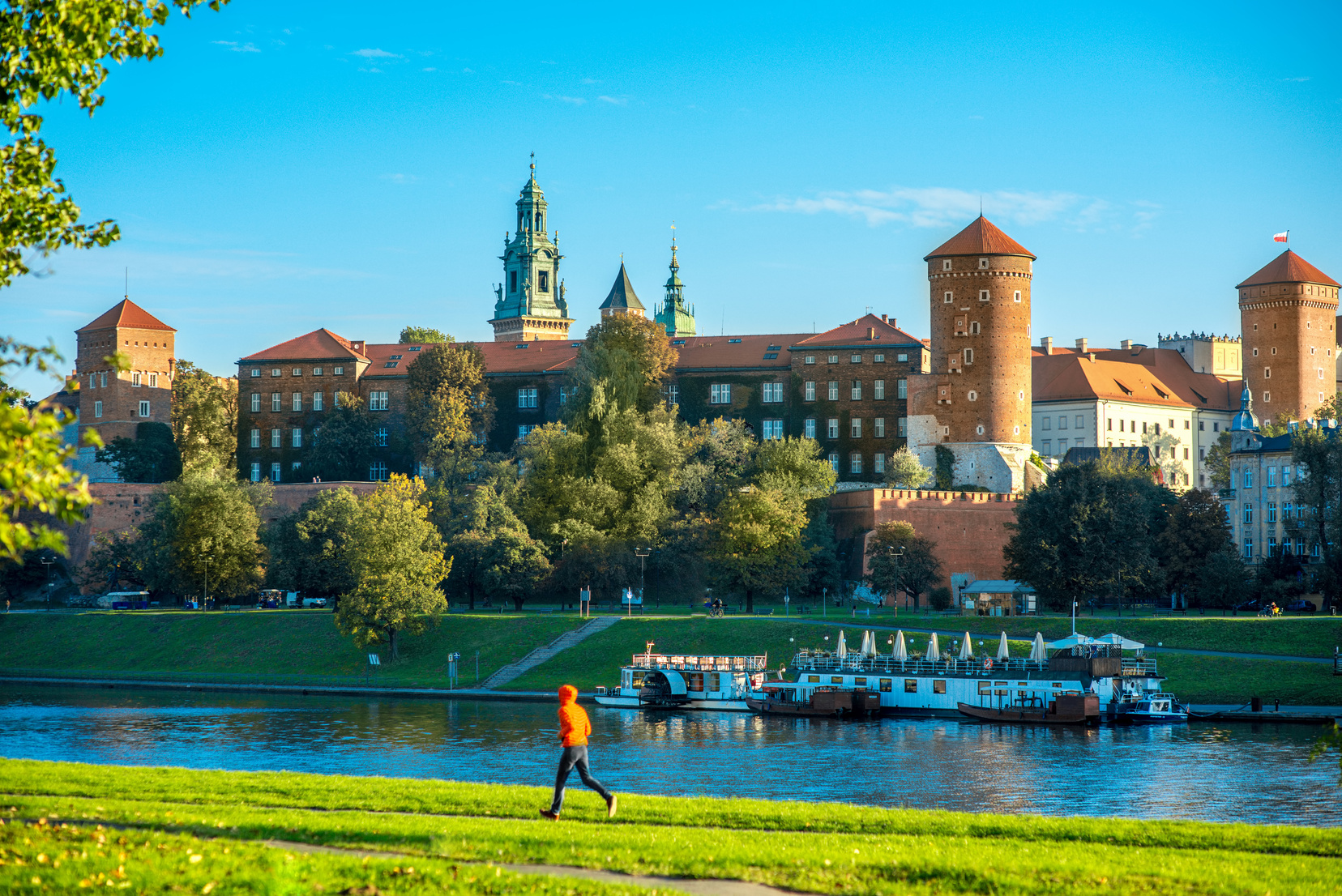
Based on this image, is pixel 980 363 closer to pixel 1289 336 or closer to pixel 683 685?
pixel 1289 336

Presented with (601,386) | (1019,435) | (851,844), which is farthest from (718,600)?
(851,844)

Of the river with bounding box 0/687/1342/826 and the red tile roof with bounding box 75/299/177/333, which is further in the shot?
the red tile roof with bounding box 75/299/177/333

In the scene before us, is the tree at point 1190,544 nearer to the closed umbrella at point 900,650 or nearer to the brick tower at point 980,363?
the brick tower at point 980,363

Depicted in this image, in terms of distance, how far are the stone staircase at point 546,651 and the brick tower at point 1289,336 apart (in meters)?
72.5

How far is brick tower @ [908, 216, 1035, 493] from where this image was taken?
8744 cm

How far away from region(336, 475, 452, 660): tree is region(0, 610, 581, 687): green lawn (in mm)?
1325

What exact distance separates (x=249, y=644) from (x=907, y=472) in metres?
40.0

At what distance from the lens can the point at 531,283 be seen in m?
150

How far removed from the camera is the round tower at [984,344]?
287 feet

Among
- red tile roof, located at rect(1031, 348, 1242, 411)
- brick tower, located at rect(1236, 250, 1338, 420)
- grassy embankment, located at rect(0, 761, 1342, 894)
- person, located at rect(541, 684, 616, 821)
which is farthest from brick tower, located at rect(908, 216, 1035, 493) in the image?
person, located at rect(541, 684, 616, 821)

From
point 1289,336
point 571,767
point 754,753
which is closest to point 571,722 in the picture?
point 571,767

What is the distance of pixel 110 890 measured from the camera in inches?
430

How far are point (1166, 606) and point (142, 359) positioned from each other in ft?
248

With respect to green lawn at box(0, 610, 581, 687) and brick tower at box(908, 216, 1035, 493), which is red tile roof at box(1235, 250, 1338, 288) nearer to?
brick tower at box(908, 216, 1035, 493)
